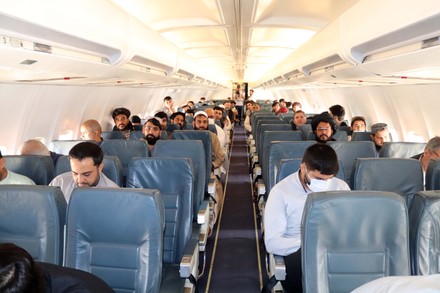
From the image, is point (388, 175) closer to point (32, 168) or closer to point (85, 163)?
point (85, 163)

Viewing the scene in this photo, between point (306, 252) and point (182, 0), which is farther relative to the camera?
point (182, 0)

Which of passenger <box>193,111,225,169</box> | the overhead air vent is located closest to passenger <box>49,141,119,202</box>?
the overhead air vent

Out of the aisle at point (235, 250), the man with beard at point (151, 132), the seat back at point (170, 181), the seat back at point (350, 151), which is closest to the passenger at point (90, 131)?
the man with beard at point (151, 132)

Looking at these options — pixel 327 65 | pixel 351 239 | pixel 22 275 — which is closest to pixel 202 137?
pixel 327 65

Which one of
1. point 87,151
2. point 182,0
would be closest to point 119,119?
point 182,0

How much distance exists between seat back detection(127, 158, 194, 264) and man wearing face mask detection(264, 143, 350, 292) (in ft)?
2.66

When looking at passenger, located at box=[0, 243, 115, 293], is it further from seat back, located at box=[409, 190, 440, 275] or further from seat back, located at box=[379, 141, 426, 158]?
seat back, located at box=[379, 141, 426, 158]

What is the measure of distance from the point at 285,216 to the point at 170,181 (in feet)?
3.58

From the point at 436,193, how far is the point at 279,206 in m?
1.13

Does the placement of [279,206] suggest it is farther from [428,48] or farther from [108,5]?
[108,5]

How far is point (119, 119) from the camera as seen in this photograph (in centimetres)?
783

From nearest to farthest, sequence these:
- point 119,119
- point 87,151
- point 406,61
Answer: point 406,61 → point 87,151 → point 119,119

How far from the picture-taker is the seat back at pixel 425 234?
2.27m

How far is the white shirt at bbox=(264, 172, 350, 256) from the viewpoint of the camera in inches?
120
